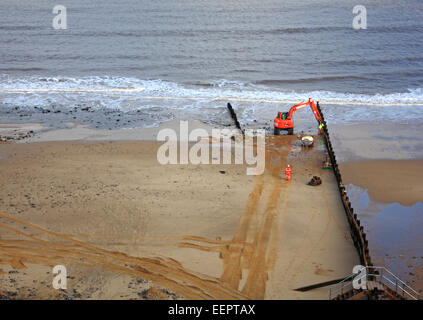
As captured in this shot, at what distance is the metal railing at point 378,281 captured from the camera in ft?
47.5

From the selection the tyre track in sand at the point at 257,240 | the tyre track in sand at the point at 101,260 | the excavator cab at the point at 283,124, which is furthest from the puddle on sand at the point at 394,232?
the excavator cab at the point at 283,124

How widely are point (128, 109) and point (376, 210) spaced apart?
19869 mm

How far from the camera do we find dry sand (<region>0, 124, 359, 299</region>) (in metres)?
15.1

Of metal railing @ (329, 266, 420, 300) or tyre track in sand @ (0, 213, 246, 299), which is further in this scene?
tyre track in sand @ (0, 213, 246, 299)

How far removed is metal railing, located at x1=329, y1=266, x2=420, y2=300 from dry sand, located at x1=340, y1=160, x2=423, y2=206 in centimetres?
582

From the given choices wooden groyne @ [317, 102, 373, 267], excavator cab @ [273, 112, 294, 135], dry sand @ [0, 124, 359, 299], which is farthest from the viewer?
excavator cab @ [273, 112, 294, 135]

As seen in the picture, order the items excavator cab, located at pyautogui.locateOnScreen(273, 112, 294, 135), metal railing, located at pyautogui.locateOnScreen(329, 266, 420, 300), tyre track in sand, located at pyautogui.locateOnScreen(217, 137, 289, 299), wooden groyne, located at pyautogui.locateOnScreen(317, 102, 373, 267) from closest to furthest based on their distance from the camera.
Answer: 1. metal railing, located at pyautogui.locateOnScreen(329, 266, 420, 300)
2. tyre track in sand, located at pyautogui.locateOnScreen(217, 137, 289, 299)
3. wooden groyne, located at pyautogui.locateOnScreen(317, 102, 373, 267)
4. excavator cab, located at pyautogui.locateOnScreen(273, 112, 294, 135)

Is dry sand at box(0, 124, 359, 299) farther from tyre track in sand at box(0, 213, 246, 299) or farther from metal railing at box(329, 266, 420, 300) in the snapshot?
metal railing at box(329, 266, 420, 300)

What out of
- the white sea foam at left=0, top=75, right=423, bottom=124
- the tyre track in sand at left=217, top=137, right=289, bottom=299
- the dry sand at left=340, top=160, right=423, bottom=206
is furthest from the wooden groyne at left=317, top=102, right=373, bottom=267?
the white sea foam at left=0, top=75, right=423, bottom=124

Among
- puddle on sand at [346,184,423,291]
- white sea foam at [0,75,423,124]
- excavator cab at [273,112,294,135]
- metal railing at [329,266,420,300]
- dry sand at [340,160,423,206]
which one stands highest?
white sea foam at [0,75,423,124]

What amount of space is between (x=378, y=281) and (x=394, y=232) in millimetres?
4341

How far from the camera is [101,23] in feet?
202
